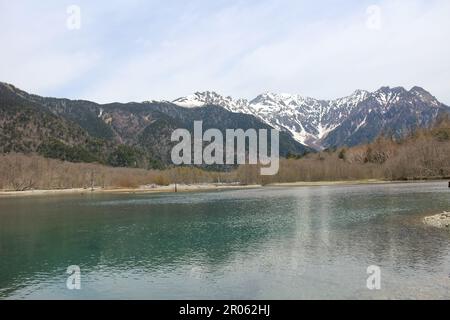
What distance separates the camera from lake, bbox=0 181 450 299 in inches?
982

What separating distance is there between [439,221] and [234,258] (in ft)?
76.9

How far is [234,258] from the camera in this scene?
3369 centimetres

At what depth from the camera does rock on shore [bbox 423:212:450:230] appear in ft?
142

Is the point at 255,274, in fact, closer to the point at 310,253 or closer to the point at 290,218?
the point at 310,253

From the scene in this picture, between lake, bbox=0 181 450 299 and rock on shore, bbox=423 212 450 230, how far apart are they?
94 centimetres

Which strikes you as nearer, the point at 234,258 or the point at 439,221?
the point at 234,258

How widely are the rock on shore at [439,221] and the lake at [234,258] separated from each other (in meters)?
0.94

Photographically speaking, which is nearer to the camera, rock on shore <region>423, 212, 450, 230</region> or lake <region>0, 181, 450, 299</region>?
lake <region>0, 181, 450, 299</region>

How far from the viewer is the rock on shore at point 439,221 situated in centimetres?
4333

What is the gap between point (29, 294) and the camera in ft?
84.2

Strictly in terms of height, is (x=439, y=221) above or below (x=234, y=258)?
above

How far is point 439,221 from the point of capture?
1777 inches

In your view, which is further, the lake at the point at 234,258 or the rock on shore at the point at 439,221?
the rock on shore at the point at 439,221

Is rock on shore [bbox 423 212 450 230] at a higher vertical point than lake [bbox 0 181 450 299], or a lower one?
higher
